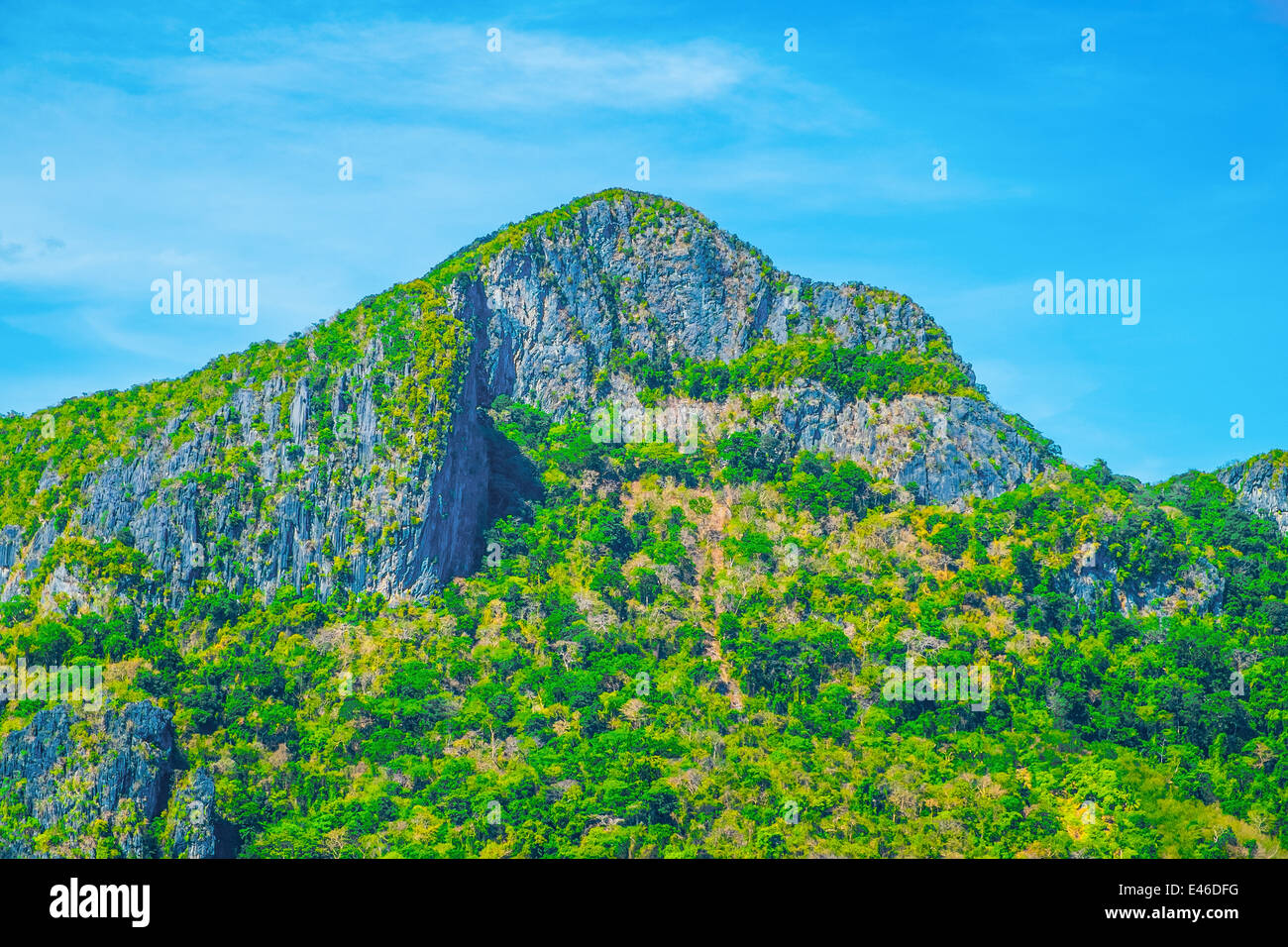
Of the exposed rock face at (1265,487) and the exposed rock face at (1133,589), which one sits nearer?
the exposed rock face at (1133,589)

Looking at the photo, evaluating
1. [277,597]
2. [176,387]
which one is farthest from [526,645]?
[176,387]

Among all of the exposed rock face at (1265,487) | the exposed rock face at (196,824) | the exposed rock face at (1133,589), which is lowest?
the exposed rock face at (196,824)

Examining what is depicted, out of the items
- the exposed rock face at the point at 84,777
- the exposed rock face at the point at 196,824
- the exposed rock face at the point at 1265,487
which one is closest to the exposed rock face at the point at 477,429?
the exposed rock face at the point at 84,777

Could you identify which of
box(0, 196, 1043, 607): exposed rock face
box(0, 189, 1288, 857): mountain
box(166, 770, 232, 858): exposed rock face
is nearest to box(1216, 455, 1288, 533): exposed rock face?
box(0, 189, 1288, 857): mountain

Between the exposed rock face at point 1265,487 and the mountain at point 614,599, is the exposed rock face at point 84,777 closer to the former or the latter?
the mountain at point 614,599

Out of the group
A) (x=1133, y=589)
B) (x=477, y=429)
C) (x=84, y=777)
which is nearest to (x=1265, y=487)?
(x=1133, y=589)

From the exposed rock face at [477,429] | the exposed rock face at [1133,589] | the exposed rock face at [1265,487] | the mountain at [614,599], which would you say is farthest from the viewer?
the exposed rock face at [1265,487]
